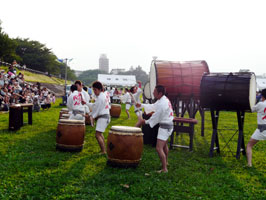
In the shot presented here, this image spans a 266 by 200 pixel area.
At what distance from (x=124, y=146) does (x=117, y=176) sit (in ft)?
2.13

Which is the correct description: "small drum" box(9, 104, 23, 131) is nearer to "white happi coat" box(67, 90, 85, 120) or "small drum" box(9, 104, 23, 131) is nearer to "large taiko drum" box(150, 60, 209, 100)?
"white happi coat" box(67, 90, 85, 120)

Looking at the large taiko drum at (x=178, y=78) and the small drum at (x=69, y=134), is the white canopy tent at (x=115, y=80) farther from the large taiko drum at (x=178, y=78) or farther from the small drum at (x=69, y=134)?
the small drum at (x=69, y=134)

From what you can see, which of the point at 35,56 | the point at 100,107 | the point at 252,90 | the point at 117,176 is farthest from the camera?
the point at 35,56

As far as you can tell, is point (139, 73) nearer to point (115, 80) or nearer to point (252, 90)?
point (115, 80)

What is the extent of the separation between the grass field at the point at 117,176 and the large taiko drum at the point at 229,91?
55.9 inches

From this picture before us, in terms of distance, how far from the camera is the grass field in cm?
429

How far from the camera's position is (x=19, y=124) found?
31.1 ft

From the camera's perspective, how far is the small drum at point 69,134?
6535 millimetres

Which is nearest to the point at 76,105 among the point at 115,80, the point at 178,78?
the point at 178,78

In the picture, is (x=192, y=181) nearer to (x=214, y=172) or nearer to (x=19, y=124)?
(x=214, y=172)

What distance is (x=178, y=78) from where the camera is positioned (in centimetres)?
912

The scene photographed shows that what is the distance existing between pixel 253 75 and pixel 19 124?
7.75m

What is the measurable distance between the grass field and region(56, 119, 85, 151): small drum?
0.87 ft

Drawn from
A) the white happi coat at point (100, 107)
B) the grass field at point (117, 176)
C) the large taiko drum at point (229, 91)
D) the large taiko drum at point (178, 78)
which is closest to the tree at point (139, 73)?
the large taiko drum at point (178, 78)
